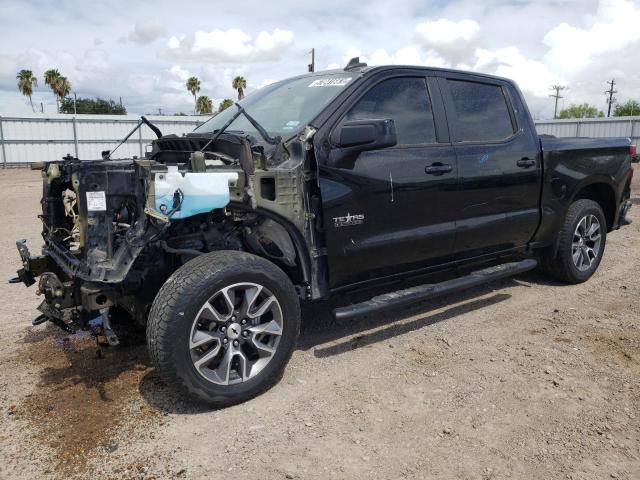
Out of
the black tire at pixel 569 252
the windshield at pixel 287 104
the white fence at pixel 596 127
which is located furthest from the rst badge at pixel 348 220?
the white fence at pixel 596 127

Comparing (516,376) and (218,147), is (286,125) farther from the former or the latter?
(516,376)

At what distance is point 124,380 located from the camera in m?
3.53

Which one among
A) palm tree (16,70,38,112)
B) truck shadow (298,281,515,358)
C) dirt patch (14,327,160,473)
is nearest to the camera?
dirt patch (14,327,160,473)

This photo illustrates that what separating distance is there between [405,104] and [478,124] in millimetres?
835

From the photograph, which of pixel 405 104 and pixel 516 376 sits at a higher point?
pixel 405 104

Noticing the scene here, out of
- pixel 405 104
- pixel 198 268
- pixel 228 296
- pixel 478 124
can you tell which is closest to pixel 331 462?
pixel 228 296

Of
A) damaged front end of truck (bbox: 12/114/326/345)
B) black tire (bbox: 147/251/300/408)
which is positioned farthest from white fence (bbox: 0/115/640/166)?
black tire (bbox: 147/251/300/408)

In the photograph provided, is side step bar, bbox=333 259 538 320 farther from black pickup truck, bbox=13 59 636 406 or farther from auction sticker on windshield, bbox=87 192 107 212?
auction sticker on windshield, bbox=87 192 107 212

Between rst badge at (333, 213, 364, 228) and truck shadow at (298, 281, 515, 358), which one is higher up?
rst badge at (333, 213, 364, 228)

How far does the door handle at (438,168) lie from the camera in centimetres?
400

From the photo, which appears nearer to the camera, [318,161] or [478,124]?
[318,161]

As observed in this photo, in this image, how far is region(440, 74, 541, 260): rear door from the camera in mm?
4297

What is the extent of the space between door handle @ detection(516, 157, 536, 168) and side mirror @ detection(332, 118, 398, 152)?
173 centimetres

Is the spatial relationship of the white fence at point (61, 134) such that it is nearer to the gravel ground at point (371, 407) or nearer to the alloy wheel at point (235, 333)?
the gravel ground at point (371, 407)
